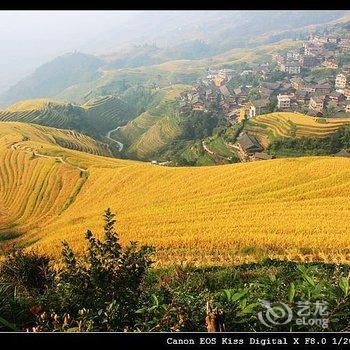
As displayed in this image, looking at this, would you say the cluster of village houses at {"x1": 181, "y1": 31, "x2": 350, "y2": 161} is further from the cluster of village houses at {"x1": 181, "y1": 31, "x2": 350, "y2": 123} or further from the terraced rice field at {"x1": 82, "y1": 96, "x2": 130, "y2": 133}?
the terraced rice field at {"x1": 82, "y1": 96, "x2": 130, "y2": 133}

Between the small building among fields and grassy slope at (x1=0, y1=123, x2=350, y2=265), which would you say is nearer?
grassy slope at (x1=0, y1=123, x2=350, y2=265)

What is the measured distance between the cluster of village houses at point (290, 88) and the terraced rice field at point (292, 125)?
7 centimetres

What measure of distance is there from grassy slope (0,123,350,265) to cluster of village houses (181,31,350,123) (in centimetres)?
62

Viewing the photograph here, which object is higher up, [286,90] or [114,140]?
[286,90]

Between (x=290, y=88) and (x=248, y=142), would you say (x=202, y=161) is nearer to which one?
(x=248, y=142)

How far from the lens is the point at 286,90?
5.04 meters

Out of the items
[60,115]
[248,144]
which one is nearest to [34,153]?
[60,115]

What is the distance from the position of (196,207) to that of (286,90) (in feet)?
5.72

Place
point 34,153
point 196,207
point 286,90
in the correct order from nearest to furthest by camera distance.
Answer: point 196,207, point 34,153, point 286,90

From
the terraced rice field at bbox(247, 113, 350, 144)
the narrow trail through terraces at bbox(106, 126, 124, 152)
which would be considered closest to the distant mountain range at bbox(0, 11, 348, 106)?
the narrow trail through terraces at bbox(106, 126, 124, 152)

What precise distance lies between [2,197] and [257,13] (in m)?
2.80

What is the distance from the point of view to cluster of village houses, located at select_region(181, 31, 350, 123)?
4.47m
